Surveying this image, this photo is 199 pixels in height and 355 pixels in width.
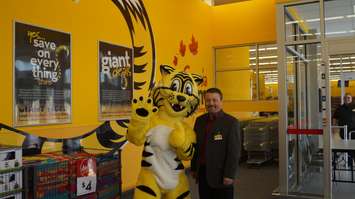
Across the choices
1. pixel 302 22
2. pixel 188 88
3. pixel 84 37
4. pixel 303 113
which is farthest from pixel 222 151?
pixel 302 22

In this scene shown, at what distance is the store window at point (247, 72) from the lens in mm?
7895

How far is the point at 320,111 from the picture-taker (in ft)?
17.5

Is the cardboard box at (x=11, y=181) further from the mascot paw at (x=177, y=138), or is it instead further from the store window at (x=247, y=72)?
the store window at (x=247, y=72)

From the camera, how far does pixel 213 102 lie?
3.04 m

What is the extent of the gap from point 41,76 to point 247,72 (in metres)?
5.11

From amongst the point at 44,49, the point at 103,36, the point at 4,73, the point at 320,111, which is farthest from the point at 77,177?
the point at 320,111

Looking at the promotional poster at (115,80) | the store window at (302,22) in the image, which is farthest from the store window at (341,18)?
the promotional poster at (115,80)

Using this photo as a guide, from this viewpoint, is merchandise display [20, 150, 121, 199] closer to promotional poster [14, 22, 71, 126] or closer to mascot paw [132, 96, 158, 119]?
promotional poster [14, 22, 71, 126]

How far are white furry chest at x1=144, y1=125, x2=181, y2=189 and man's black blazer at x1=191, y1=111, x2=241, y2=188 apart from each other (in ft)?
0.94

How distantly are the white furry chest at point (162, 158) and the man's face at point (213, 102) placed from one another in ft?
1.21

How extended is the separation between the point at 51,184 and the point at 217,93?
1600mm

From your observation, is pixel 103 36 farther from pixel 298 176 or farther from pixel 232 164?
pixel 298 176

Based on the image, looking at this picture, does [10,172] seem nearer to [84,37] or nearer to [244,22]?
[84,37]

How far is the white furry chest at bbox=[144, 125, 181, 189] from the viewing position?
3.02 m
